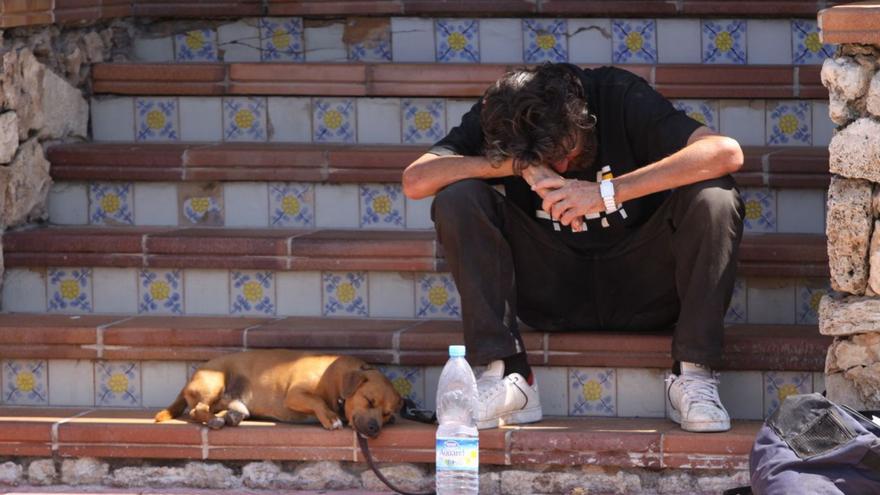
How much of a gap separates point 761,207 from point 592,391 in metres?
1.03

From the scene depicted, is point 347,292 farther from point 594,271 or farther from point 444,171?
point 594,271

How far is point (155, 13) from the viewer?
6852mm

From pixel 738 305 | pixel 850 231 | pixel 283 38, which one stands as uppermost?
pixel 283 38

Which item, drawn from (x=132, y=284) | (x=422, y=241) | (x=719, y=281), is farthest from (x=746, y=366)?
(x=132, y=284)

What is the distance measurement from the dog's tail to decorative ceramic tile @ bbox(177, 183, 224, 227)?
100 cm

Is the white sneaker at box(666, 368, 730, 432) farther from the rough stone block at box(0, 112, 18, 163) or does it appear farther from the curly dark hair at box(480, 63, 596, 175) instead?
the rough stone block at box(0, 112, 18, 163)

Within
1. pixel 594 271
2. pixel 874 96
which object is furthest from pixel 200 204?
pixel 874 96

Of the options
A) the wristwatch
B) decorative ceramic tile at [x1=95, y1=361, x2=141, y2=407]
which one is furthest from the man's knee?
decorative ceramic tile at [x1=95, y1=361, x2=141, y2=407]

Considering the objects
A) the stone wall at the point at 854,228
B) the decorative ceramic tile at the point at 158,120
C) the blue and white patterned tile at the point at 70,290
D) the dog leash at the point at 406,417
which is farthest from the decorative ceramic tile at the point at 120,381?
the stone wall at the point at 854,228

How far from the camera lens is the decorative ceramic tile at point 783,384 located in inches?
206

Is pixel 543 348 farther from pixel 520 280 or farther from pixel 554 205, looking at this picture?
pixel 554 205

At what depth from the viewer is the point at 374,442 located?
5.11 meters

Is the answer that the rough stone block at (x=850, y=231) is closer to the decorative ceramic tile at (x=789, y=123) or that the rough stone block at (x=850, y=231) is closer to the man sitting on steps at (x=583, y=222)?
the man sitting on steps at (x=583, y=222)

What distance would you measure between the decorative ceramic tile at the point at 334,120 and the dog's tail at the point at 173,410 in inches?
56.4
